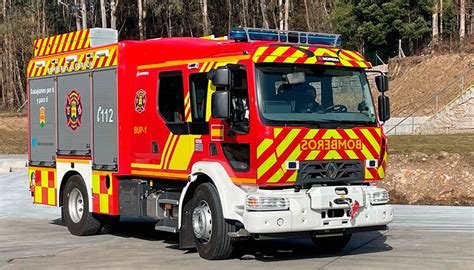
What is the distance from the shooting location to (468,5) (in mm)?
55344

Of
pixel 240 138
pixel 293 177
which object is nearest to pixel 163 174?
pixel 240 138

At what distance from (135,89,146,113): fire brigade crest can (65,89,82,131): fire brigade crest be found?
73.2 inches

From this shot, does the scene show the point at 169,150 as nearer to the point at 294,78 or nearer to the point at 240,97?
the point at 240,97

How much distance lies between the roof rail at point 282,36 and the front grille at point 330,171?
1764 millimetres

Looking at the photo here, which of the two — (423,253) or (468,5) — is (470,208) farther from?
(468,5)

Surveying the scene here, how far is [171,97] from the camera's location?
10.9 metres

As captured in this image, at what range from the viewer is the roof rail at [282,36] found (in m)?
10.0

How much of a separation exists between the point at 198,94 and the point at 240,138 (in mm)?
1197

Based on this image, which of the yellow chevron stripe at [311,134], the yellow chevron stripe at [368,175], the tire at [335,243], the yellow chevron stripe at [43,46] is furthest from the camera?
the yellow chevron stripe at [43,46]

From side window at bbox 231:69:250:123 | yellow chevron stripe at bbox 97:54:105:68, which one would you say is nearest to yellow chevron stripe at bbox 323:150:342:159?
side window at bbox 231:69:250:123

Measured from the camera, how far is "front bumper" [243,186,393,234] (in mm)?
9125

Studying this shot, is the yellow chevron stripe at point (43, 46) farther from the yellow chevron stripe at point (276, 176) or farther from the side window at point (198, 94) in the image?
the yellow chevron stripe at point (276, 176)

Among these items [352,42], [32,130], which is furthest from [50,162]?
[352,42]

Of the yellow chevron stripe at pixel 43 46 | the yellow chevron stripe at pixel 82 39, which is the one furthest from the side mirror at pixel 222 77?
the yellow chevron stripe at pixel 43 46
